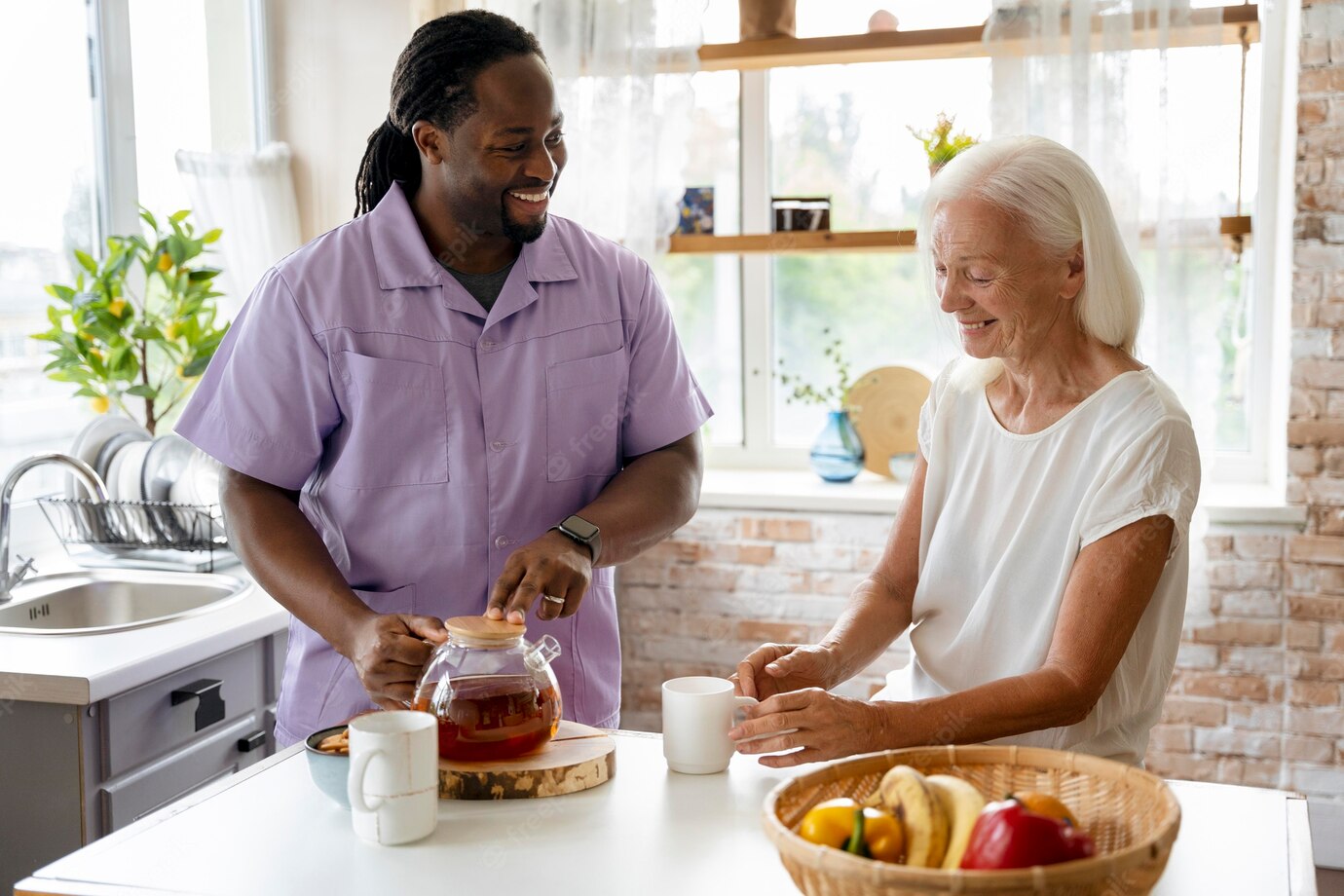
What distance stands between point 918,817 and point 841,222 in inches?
113

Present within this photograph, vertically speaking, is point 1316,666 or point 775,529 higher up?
point 775,529

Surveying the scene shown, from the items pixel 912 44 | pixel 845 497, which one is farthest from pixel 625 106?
pixel 845 497

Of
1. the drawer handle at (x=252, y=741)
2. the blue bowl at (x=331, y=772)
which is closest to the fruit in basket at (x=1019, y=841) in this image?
the blue bowl at (x=331, y=772)

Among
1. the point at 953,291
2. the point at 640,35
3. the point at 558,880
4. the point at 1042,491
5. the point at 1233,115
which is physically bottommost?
the point at 558,880

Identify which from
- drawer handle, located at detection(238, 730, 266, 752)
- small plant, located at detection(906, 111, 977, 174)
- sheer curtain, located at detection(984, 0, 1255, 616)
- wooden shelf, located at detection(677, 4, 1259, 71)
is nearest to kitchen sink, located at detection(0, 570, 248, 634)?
drawer handle, located at detection(238, 730, 266, 752)

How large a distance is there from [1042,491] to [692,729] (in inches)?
21.7

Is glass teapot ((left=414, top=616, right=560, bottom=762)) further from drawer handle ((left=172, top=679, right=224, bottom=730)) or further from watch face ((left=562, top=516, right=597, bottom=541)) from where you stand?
drawer handle ((left=172, top=679, right=224, bottom=730))

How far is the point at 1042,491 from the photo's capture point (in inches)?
64.1

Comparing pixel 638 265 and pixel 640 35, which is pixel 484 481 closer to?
pixel 638 265

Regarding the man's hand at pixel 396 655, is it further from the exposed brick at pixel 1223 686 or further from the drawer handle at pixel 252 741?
the exposed brick at pixel 1223 686

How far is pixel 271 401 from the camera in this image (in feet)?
5.49

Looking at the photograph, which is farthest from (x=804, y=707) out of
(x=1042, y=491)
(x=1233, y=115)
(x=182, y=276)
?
(x=1233, y=115)

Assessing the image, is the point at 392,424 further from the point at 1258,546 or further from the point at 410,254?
the point at 1258,546

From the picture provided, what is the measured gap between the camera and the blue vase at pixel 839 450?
357cm
